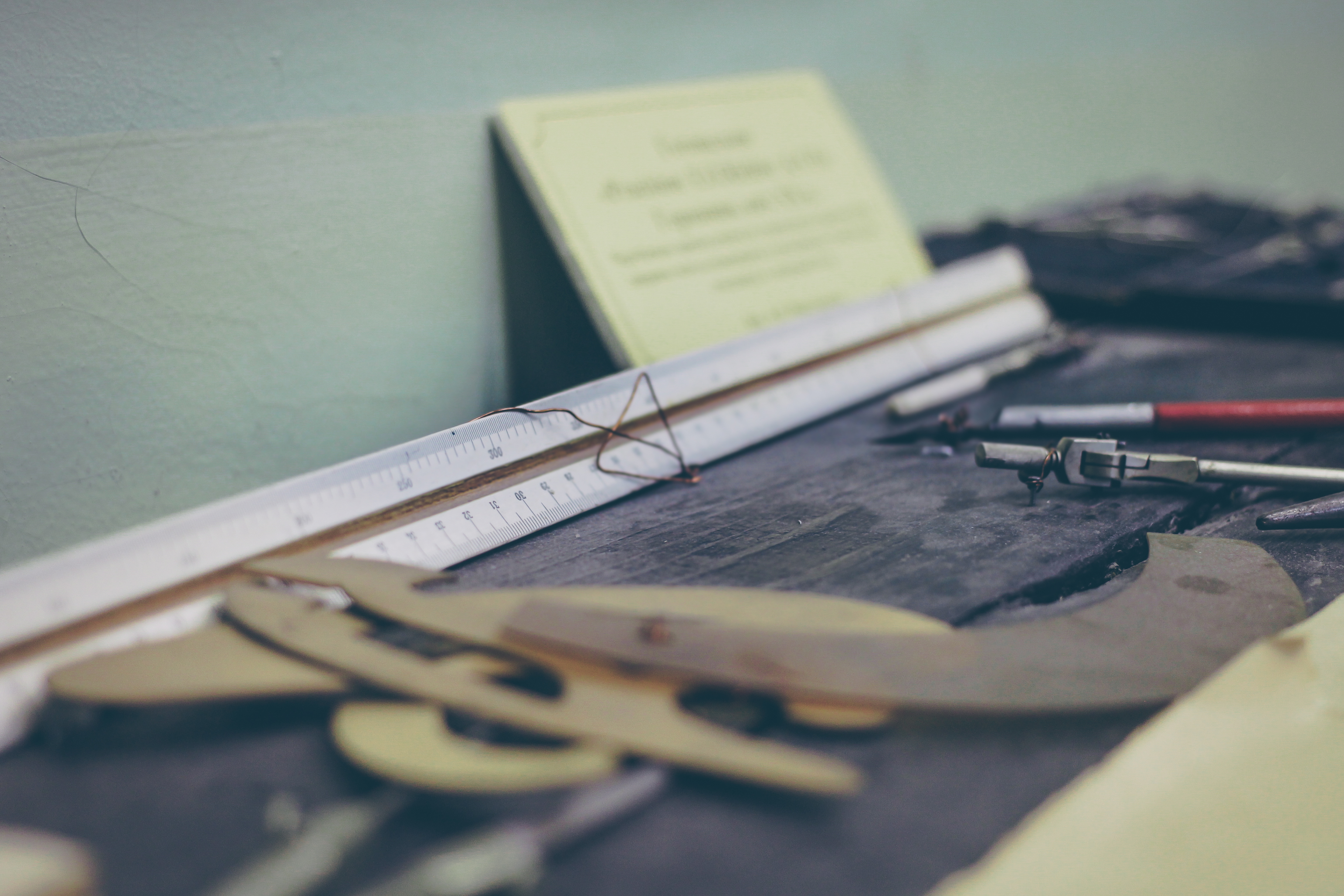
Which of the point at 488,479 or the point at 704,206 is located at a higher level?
the point at 704,206

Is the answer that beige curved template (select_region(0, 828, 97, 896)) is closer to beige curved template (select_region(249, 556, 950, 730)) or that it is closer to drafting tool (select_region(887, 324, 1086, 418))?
beige curved template (select_region(249, 556, 950, 730))

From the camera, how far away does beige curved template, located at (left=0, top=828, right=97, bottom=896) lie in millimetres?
384

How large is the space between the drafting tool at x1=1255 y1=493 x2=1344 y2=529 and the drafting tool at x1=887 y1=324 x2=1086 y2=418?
1.43 feet

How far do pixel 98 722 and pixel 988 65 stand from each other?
227cm

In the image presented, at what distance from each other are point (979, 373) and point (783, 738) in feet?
2.72

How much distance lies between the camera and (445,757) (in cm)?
48

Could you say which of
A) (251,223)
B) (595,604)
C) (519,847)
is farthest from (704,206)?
(519,847)

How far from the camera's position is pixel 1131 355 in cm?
136

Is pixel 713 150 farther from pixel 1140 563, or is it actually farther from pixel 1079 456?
pixel 1140 563

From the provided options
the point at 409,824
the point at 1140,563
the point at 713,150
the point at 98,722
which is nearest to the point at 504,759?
the point at 409,824

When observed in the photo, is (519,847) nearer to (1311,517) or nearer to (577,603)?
(577,603)

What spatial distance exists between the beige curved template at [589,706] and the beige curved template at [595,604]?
0.03 metres

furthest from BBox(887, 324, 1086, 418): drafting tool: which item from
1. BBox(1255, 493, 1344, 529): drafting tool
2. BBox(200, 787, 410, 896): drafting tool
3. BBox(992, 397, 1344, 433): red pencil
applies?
BBox(200, 787, 410, 896): drafting tool

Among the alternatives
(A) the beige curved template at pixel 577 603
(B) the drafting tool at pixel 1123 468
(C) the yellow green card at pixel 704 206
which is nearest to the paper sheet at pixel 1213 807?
(A) the beige curved template at pixel 577 603
